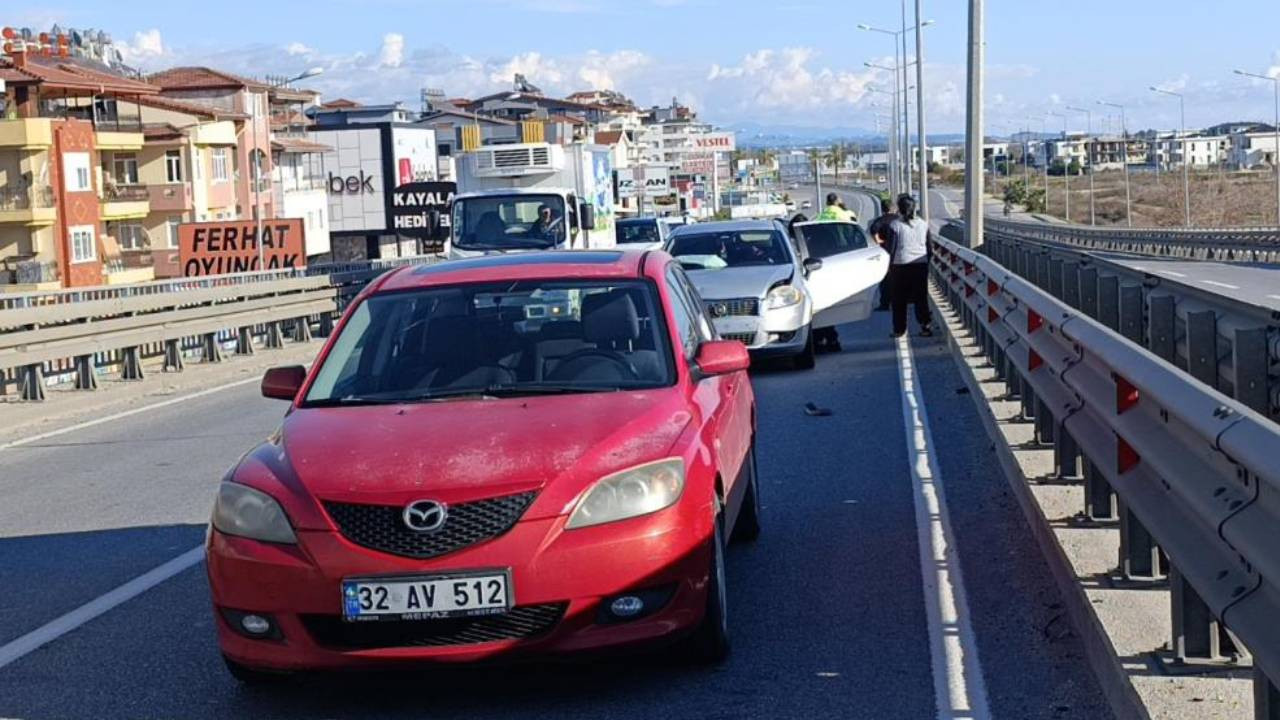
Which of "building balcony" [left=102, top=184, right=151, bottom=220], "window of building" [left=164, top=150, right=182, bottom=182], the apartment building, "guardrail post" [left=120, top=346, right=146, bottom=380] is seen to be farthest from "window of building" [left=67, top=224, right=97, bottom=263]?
"guardrail post" [left=120, top=346, right=146, bottom=380]

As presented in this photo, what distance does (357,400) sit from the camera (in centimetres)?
711

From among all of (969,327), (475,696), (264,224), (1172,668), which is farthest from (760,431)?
(264,224)

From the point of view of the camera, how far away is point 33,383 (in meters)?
18.2

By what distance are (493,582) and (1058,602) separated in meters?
2.61

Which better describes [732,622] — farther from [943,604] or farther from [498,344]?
[498,344]

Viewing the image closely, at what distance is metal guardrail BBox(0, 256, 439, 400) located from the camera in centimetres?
1819

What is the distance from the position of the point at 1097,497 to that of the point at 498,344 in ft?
8.43

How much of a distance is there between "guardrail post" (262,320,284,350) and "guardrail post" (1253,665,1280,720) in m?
21.3

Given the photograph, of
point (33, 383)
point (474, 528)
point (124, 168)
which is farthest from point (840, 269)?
point (124, 168)

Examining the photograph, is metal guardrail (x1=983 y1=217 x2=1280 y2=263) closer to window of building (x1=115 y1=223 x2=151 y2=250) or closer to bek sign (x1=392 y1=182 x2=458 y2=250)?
bek sign (x1=392 y1=182 x2=458 y2=250)

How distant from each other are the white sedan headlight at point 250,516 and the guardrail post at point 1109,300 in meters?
5.63

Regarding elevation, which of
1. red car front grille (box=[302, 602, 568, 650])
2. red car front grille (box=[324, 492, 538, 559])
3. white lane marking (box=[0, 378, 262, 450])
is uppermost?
red car front grille (box=[324, 492, 538, 559])

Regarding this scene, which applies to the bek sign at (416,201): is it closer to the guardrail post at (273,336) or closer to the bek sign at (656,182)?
the guardrail post at (273,336)

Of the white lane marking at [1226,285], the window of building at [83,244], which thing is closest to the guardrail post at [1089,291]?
the white lane marking at [1226,285]
